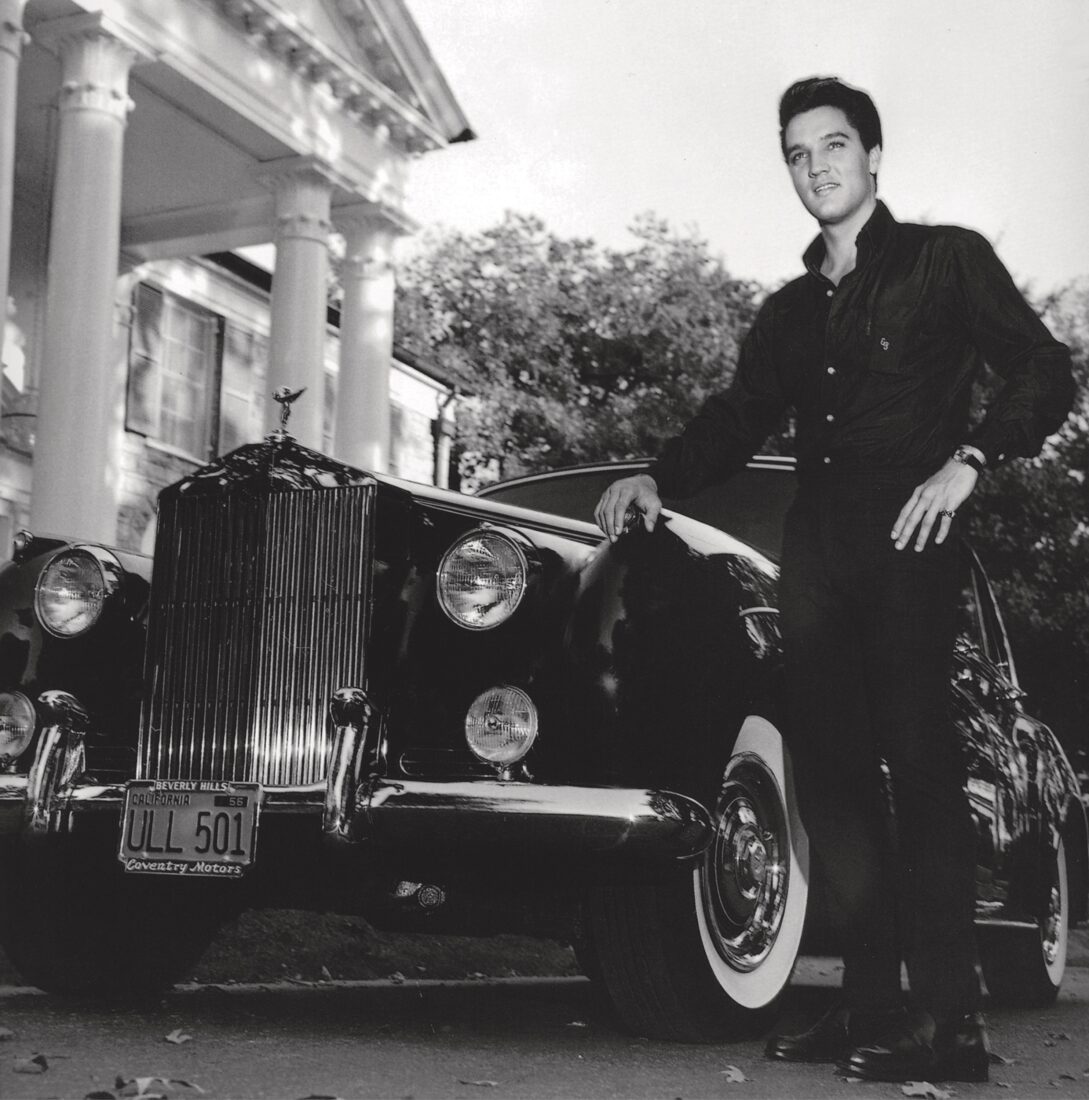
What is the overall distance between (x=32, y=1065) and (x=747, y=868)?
5.37 feet

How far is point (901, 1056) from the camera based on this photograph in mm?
3105

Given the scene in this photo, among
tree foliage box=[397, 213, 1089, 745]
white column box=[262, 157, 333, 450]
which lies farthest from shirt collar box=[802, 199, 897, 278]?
tree foliage box=[397, 213, 1089, 745]

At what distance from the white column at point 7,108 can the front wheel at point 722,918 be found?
952cm

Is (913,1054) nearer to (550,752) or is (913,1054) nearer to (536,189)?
(550,752)

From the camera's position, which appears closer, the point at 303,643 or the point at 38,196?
the point at 303,643

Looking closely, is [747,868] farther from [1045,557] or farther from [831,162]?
[1045,557]

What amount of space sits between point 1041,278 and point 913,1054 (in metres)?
22.9

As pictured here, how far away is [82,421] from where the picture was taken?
43.0 ft

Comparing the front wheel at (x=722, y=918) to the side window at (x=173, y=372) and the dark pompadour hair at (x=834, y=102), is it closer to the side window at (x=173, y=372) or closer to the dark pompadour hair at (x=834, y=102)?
the dark pompadour hair at (x=834, y=102)

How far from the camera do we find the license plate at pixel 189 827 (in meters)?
3.35

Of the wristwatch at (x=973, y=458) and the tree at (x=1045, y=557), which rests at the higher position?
the tree at (x=1045, y=557)

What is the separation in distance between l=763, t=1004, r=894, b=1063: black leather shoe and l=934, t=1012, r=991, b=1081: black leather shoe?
182 mm

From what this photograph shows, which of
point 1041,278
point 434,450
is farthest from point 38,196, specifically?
point 1041,278

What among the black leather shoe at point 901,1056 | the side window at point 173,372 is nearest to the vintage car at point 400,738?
the black leather shoe at point 901,1056
